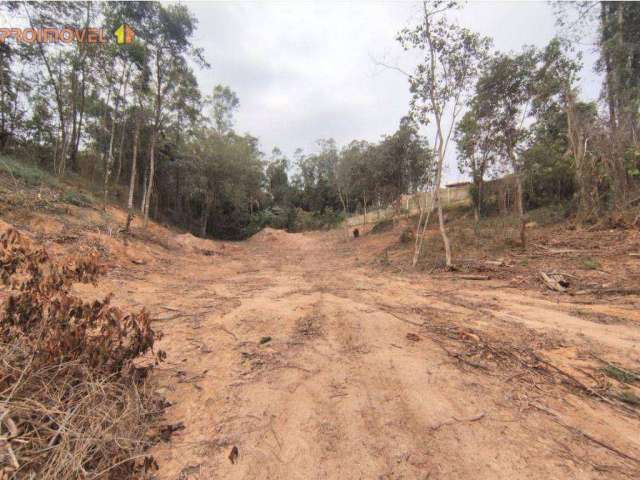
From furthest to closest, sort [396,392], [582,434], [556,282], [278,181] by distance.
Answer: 1. [278,181]
2. [556,282]
3. [396,392]
4. [582,434]

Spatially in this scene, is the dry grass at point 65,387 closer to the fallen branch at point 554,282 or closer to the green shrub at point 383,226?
the fallen branch at point 554,282

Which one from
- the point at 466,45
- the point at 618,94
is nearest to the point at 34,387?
the point at 466,45

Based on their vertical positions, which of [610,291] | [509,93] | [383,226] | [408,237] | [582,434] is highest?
[509,93]

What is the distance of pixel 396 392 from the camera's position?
210cm

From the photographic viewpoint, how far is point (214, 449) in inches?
63.7

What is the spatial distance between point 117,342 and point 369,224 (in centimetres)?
2578

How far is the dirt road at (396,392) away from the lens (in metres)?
1.52

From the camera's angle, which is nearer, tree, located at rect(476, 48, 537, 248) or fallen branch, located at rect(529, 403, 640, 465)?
fallen branch, located at rect(529, 403, 640, 465)

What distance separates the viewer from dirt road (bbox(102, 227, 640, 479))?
1.52 m

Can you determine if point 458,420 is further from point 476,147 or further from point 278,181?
point 278,181

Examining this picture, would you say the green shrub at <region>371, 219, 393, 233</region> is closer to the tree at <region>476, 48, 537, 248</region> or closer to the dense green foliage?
the dense green foliage

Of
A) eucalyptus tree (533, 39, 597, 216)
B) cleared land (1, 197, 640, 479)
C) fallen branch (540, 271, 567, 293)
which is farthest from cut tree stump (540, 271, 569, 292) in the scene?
eucalyptus tree (533, 39, 597, 216)

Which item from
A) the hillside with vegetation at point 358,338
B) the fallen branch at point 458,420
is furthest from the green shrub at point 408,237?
the fallen branch at point 458,420

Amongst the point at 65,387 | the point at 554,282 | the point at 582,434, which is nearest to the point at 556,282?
the point at 554,282
